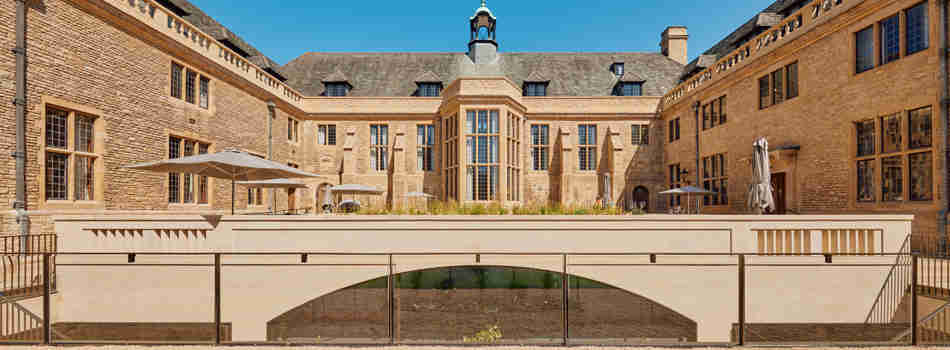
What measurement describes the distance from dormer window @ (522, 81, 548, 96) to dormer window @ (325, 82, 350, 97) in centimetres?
1118

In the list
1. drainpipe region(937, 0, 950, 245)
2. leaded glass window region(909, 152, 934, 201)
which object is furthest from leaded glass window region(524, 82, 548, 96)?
drainpipe region(937, 0, 950, 245)

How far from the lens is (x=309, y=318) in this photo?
44.3ft

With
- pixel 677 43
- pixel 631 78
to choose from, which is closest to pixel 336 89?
pixel 631 78

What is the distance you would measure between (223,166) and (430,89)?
1815cm

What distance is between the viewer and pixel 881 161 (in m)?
11.6

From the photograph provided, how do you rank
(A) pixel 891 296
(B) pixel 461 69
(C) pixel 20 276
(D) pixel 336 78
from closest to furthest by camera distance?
(C) pixel 20 276 → (A) pixel 891 296 → (D) pixel 336 78 → (B) pixel 461 69

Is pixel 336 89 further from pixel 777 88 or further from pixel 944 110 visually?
pixel 944 110

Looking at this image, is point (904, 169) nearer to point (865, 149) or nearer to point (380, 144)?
point (865, 149)

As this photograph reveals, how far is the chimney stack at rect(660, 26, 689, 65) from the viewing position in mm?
30781

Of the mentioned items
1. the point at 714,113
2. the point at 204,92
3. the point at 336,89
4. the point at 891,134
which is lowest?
the point at 891,134

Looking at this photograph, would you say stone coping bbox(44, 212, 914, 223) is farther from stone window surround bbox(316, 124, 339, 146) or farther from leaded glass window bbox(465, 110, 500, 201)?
stone window surround bbox(316, 124, 339, 146)

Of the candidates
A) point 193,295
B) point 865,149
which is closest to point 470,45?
point 865,149

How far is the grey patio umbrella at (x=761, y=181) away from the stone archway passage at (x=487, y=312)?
3847 mm

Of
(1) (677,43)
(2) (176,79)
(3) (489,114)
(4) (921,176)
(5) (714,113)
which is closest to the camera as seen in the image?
(4) (921,176)
